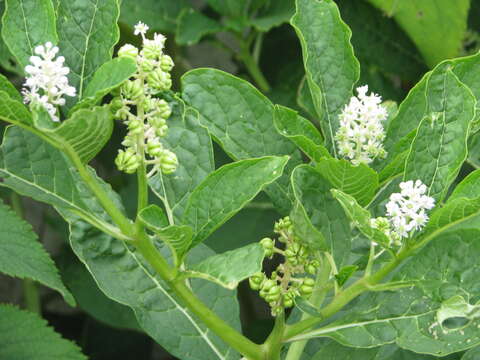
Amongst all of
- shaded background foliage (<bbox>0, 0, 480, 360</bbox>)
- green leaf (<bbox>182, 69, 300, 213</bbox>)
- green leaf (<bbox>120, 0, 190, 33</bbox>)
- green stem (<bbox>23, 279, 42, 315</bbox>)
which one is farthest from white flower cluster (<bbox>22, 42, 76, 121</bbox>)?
green stem (<bbox>23, 279, 42, 315</bbox>)

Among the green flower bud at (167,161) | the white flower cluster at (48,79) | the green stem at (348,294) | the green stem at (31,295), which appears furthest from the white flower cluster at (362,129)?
the green stem at (31,295)

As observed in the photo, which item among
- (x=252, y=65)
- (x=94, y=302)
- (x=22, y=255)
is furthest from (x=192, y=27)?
(x=22, y=255)

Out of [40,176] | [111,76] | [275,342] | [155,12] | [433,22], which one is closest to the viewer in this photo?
[111,76]

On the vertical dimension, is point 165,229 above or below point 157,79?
below

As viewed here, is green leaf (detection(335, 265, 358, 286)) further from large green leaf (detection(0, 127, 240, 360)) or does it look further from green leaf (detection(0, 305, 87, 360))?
green leaf (detection(0, 305, 87, 360))

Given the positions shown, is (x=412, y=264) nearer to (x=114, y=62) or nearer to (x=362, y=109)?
(x=362, y=109)

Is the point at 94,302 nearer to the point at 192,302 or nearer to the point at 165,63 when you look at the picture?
the point at 192,302

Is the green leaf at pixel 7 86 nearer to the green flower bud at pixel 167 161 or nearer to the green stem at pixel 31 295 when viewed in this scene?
the green flower bud at pixel 167 161
